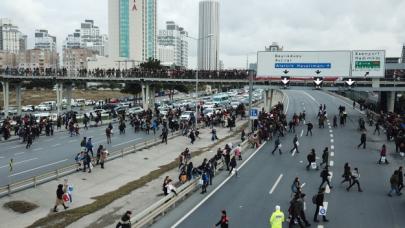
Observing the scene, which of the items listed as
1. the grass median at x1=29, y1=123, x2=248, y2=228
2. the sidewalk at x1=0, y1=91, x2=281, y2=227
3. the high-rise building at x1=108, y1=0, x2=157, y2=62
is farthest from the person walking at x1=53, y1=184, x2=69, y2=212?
the high-rise building at x1=108, y1=0, x2=157, y2=62

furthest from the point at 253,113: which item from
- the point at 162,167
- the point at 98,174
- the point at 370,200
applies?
the point at 370,200

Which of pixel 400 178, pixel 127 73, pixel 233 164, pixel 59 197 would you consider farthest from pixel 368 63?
pixel 59 197

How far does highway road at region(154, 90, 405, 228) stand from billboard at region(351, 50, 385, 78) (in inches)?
732

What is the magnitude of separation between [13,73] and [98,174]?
144ft

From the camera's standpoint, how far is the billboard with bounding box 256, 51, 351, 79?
50.3 metres

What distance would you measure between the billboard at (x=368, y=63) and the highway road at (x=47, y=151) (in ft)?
80.0

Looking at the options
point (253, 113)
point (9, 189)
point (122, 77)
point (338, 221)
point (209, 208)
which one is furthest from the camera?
point (122, 77)

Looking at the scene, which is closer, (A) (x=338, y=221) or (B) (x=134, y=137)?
(A) (x=338, y=221)

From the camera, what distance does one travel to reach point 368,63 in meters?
49.6

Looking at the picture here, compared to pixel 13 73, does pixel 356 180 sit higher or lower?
lower

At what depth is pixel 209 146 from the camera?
3897 cm

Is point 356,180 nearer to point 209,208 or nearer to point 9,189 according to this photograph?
point 209,208

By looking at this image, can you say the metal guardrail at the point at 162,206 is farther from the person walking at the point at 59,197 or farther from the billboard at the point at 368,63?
the billboard at the point at 368,63

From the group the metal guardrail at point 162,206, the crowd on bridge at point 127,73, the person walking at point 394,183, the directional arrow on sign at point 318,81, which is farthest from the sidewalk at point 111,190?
the crowd on bridge at point 127,73
